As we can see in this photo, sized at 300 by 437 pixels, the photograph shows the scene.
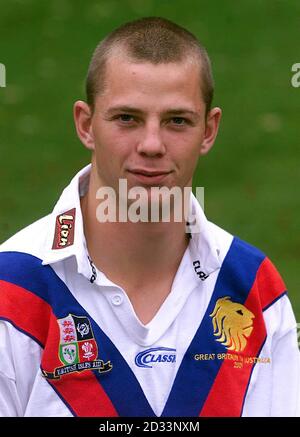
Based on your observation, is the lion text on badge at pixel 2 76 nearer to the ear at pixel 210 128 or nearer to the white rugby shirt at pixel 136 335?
the white rugby shirt at pixel 136 335

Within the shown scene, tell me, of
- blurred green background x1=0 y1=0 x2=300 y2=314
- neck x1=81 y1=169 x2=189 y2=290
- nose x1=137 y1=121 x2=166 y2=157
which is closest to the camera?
nose x1=137 y1=121 x2=166 y2=157

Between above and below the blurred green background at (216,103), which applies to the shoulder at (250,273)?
below

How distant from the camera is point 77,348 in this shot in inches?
230

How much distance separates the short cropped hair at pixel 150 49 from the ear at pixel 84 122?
4 cm

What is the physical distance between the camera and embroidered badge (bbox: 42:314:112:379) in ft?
19.0

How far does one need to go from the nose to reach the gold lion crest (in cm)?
81

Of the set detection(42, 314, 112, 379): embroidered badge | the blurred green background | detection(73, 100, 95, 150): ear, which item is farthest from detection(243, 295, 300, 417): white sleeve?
the blurred green background

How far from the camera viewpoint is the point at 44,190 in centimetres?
1145

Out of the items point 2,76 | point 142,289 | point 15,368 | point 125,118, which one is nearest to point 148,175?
point 125,118

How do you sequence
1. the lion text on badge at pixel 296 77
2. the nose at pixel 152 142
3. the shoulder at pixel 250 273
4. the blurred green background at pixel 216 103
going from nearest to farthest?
1. the nose at pixel 152 142
2. the shoulder at pixel 250 273
3. the blurred green background at pixel 216 103
4. the lion text on badge at pixel 296 77

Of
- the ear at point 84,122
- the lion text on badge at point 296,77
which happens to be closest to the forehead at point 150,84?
the ear at point 84,122

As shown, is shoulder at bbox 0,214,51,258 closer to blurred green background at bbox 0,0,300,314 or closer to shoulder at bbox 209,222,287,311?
shoulder at bbox 209,222,287,311

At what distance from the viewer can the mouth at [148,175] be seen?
223 inches
